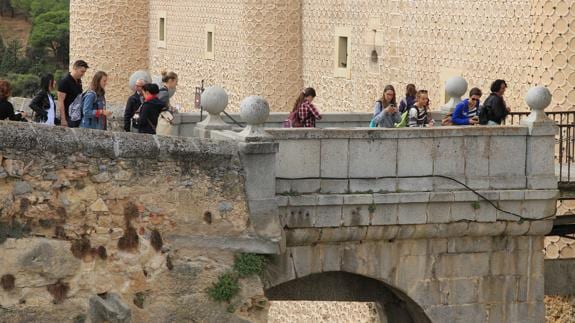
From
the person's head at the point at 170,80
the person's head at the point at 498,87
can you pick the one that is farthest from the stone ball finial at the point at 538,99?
the person's head at the point at 170,80

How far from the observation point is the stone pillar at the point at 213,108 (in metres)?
14.9

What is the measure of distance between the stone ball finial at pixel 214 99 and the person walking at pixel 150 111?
1.95 ft

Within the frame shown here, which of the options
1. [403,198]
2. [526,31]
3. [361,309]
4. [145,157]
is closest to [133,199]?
[145,157]

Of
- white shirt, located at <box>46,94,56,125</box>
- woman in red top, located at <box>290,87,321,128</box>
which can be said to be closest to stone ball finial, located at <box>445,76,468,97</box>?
woman in red top, located at <box>290,87,321,128</box>

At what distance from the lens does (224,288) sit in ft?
46.4

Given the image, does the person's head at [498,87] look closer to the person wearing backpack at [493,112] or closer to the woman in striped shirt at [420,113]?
the person wearing backpack at [493,112]

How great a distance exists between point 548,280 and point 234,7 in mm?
15191

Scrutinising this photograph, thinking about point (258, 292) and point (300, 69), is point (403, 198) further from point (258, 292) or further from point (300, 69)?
point (300, 69)

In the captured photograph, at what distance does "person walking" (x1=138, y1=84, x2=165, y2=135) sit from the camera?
1541cm

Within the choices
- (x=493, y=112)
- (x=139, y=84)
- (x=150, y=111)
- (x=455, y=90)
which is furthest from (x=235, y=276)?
(x=455, y=90)

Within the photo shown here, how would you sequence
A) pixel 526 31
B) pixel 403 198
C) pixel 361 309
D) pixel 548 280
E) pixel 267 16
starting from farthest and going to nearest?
pixel 267 16
pixel 361 309
pixel 526 31
pixel 548 280
pixel 403 198

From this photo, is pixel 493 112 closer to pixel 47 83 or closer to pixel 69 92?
pixel 69 92

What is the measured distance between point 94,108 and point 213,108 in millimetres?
1402

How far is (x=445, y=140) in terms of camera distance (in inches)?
596
